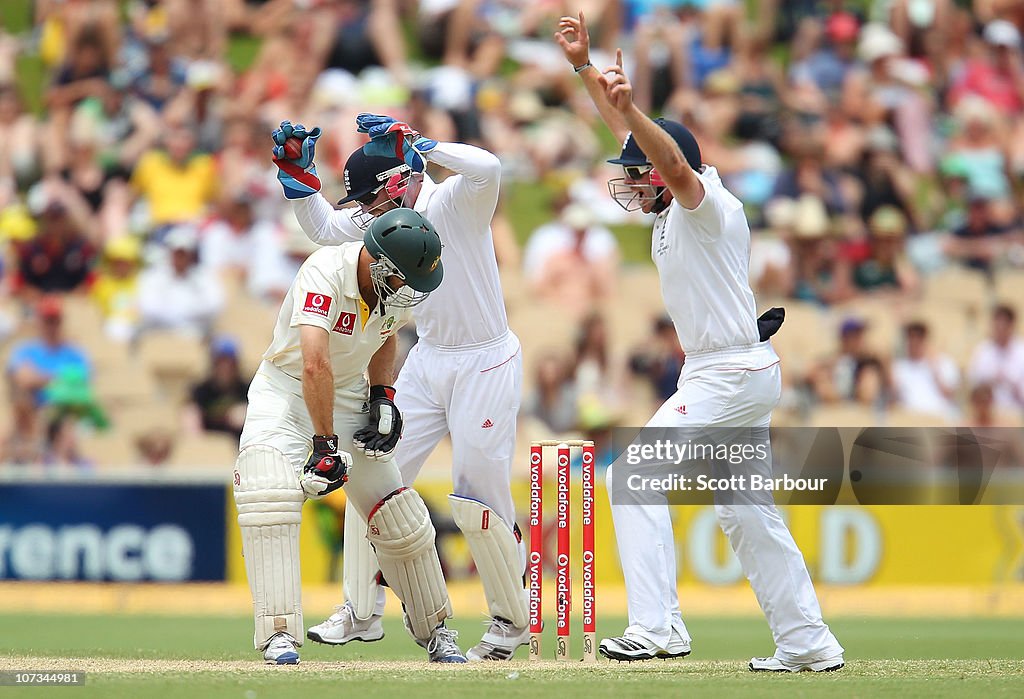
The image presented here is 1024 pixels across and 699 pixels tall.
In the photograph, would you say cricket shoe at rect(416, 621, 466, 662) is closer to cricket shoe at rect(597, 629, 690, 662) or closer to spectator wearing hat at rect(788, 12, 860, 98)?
cricket shoe at rect(597, 629, 690, 662)

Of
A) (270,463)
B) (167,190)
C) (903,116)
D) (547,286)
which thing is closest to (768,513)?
(270,463)

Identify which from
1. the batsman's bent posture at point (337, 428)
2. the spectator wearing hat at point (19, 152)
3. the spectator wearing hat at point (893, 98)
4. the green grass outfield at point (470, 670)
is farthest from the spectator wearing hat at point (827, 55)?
the batsman's bent posture at point (337, 428)

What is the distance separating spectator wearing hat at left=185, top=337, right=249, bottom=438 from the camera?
11.4 meters

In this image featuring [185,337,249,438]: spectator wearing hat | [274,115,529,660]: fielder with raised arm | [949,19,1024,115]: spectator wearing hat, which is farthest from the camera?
[949,19,1024,115]: spectator wearing hat

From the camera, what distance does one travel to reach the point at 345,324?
615 cm

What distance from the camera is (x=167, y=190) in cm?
1308

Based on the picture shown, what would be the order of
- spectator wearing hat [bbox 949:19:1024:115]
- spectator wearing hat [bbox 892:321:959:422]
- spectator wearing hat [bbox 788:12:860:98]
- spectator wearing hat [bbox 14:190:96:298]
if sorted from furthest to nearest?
spectator wearing hat [bbox 788:12:860:98]
spectator wearing hat [bbox 949:19:1024:115]
spectator wearing hat [bbox 14:190:96:298]
spectator wearing hat [bbox 892:321:959:422]

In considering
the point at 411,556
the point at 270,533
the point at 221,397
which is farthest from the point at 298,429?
the point at 221,397

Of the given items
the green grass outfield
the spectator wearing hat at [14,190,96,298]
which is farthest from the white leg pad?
the spectator wearing hat at [14,190,96,298]

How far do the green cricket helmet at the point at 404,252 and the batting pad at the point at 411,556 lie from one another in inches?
33.8

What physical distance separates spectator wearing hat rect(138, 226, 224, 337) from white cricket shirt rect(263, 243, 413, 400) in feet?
19.8

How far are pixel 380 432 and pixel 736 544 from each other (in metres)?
1.45

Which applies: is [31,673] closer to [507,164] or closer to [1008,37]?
[507,164]

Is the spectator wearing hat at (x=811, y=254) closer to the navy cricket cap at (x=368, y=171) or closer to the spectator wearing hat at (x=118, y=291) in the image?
the spectator wearing hat at (x=118, y=291)
